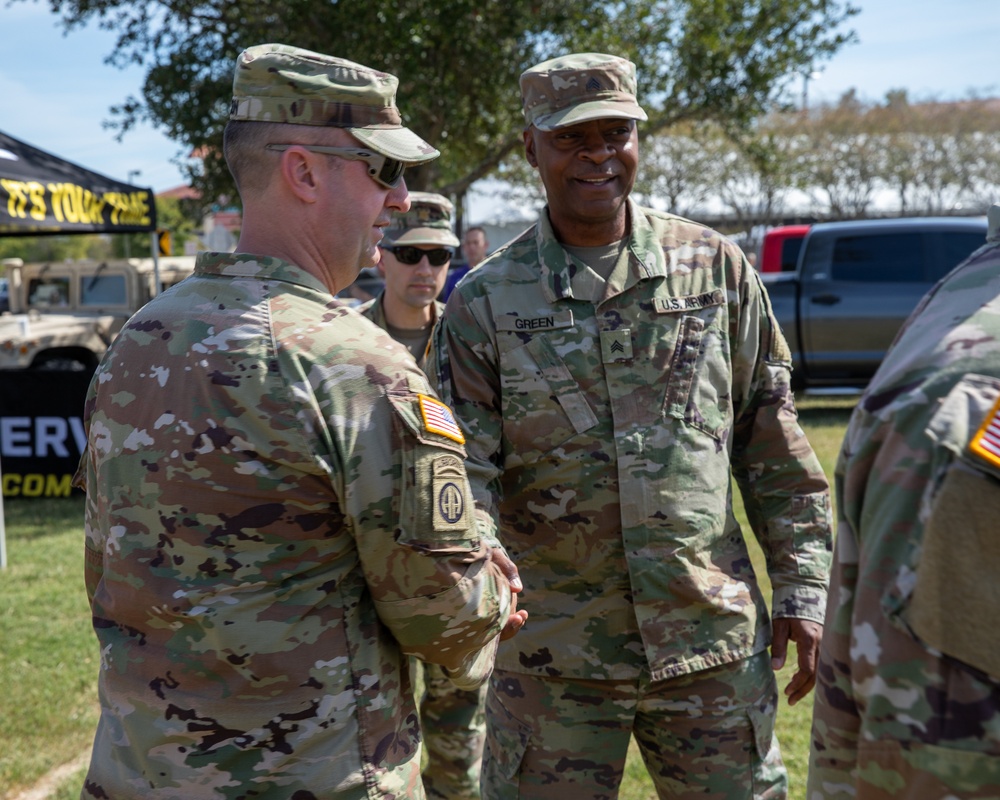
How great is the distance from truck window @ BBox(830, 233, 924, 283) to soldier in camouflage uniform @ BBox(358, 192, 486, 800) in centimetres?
784

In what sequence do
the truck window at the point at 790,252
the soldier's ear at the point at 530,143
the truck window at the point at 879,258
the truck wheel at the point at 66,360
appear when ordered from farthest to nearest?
the truck window at the point at 790,252, the truck wheel at the point at 66,360, the truck window at the point at 879,258, the soldier's ear at the point at 530,143

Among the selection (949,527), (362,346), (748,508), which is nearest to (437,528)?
(362,346)

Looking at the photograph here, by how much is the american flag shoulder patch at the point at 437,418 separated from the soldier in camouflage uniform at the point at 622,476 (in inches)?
23.6

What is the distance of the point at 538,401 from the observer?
2354 mm

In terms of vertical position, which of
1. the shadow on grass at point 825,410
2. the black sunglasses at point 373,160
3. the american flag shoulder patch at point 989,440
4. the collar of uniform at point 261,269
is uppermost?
the black sunglasses at point 373,160

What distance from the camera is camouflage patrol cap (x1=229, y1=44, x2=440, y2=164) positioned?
5.65 feet

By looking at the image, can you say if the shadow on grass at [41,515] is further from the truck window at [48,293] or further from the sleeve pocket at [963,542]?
the sleeve pocket at [963,542]

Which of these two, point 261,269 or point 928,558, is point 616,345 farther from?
point 928,558

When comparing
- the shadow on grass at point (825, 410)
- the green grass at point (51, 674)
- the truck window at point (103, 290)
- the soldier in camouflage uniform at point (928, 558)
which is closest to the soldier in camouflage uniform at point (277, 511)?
the soldier in camouflage uniform at point (928, 558)

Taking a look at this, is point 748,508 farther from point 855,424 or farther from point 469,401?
point 855,424

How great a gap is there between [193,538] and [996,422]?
3.84 feet

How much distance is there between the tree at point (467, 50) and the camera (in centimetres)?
1134

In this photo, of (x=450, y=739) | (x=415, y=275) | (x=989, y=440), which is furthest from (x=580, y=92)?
(x=450, y=739)

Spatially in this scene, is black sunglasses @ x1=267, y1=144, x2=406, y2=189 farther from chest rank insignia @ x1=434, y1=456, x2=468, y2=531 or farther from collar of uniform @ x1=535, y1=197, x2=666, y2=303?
collar of uniform @ x1=535, y1=197, x2=666, y2=303
